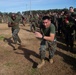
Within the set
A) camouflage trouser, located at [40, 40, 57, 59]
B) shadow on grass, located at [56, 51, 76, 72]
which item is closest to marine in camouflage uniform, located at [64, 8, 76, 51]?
shadow on grass, located at [56, 51, 76, 72]

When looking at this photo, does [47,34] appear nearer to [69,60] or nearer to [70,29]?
[69,60]

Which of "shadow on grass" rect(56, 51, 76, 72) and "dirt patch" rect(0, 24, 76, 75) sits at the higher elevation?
"shadow on grass" rect(56, 51, 76, 72)

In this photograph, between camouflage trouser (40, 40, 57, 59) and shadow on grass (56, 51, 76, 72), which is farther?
shadow on grass (56, 51, 76, 72)

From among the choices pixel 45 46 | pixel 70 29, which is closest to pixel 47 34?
pixel 45 46

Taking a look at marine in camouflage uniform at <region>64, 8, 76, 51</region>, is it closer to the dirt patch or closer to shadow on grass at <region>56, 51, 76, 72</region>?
the dirt patch

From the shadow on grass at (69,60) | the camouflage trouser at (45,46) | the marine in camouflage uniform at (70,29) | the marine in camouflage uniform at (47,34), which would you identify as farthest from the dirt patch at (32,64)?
the marine in camouflage uniform at (70,29)

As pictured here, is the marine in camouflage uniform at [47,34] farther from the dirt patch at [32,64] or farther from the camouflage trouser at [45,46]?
the dirt patch at [32,64]

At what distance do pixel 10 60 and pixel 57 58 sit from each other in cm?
212

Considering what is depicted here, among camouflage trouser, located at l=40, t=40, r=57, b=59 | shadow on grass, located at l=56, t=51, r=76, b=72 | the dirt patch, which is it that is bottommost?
the dirt patch

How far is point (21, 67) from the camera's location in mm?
7422

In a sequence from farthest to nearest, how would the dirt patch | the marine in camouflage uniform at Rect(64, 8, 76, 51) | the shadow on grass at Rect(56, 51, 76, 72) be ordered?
1. the marine in camouflage uniform at Rect(64, 8, 76, 51)
2. the shadow on grass at Rect(56, 51, 76, 72)
3. the dirt patch

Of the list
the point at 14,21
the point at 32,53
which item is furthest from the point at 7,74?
the point at 14,21

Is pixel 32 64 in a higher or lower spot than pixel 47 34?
lower

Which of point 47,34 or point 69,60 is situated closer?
point 47,34
